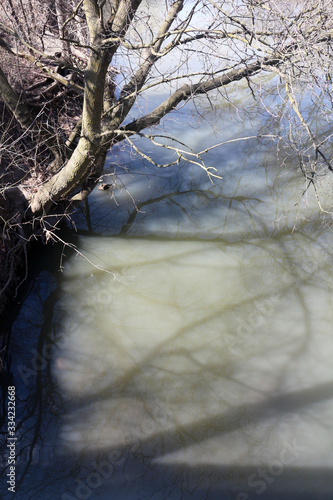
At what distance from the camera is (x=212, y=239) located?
16.2 ft

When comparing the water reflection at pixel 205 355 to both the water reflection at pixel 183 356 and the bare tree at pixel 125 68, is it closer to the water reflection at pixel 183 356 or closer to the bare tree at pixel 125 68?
the water reflection at pixel 183 356

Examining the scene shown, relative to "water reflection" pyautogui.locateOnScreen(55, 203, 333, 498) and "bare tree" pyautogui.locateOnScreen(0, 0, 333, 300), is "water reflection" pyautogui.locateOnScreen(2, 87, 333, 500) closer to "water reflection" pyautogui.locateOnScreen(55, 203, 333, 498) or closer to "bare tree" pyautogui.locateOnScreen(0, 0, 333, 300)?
"water reflection" pyautogui.locateOnScreen(55, 203, 333, 498)

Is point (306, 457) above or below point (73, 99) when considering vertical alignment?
below

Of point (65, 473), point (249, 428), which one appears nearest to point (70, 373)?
point (65, 473)

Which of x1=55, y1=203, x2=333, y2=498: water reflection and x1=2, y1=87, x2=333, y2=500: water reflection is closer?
x1=2, y1=87, x2=333, y2=500: water reflection

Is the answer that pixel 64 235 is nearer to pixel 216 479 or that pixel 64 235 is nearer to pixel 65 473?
pixel 65 473

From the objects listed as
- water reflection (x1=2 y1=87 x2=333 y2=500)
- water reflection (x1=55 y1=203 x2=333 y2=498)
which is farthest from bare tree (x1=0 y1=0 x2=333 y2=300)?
water reflection (x1=55 y1=203 x2=333 y2=498)

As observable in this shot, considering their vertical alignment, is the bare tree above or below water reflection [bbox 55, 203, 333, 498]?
above

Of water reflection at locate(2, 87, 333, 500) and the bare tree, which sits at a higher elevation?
the bare tree

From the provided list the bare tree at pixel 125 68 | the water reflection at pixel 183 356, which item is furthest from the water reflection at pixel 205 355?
the bare tree at pixel 125 68

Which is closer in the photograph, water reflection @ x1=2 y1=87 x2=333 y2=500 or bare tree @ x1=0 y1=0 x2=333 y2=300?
water reflection @ x1=2 y1=87 x2=333 y2=500

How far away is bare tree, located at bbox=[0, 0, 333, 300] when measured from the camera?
3.05 meters

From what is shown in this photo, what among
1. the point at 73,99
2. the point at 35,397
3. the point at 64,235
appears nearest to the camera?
the point at 35,397

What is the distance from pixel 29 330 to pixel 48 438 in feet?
3.68
